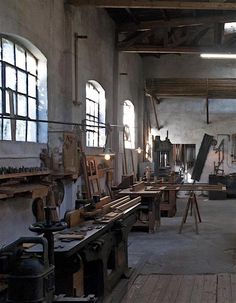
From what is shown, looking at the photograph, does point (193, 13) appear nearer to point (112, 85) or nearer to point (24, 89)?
point (112, 85)

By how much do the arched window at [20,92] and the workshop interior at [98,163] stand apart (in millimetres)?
14

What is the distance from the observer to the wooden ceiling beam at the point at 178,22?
950 centimetres

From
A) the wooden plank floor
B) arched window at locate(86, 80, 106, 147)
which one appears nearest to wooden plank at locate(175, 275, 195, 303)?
the wooden plank floor

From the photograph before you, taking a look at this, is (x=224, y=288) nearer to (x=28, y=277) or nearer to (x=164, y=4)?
(x=28, y=277)

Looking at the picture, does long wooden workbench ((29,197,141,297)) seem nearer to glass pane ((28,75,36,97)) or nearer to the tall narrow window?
the tall narrow window

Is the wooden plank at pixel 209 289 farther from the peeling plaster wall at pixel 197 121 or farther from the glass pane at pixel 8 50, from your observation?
the peeling plaster wall at pixel 197 121

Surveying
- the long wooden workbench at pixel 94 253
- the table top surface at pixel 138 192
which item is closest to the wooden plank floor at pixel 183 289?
the long wooden workbench at pixel 94 253

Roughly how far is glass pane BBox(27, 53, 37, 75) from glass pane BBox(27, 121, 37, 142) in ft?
2.13

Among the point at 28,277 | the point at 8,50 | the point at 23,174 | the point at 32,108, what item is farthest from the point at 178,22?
the point at 28,277

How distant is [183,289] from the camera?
15.7 ft

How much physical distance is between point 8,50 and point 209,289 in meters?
3.31

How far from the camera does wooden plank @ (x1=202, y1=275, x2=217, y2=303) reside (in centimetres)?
447

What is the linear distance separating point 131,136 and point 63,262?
8747 millimetres

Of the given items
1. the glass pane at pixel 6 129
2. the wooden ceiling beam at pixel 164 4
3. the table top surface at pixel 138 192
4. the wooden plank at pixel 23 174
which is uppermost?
the wooden ceiling beam at pixel 164 4
